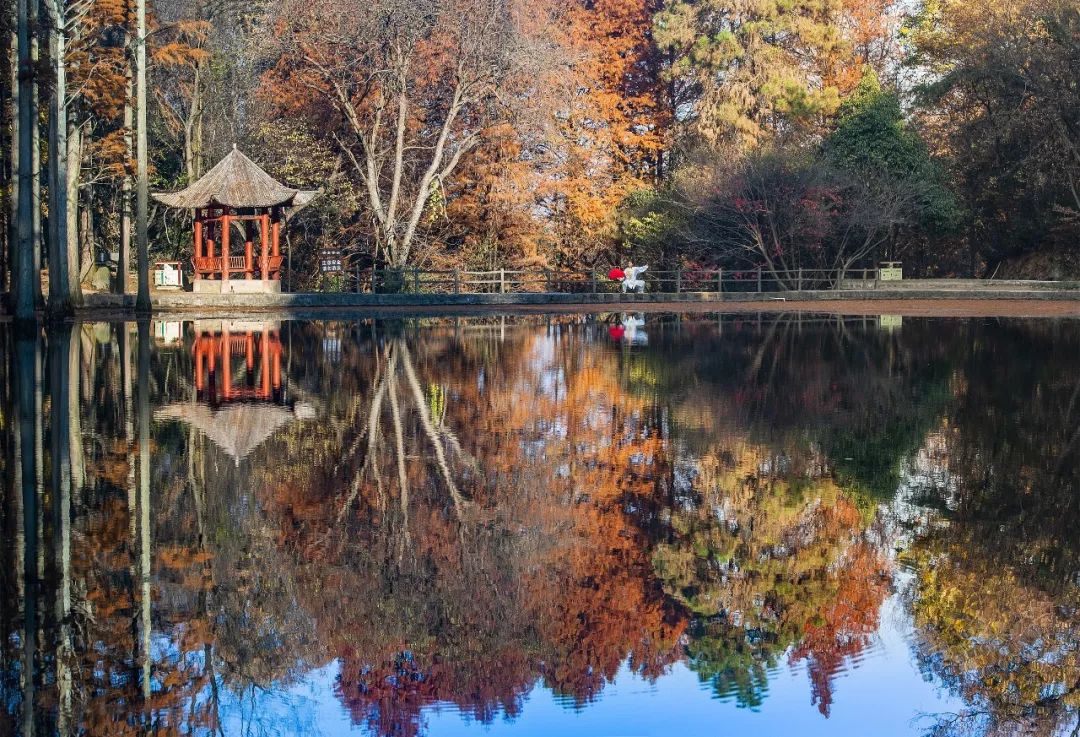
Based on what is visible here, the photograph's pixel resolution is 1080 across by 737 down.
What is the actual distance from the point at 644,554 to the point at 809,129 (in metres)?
53.7

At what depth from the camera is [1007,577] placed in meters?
7.93

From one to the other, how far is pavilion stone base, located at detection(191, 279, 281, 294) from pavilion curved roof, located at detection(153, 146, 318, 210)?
2.58 metres

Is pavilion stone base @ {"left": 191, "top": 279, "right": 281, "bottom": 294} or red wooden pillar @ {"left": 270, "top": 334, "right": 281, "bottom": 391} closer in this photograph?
red wooden pillar @ {"left": 270, "top": 334, "right": 281, "bottom": 391}

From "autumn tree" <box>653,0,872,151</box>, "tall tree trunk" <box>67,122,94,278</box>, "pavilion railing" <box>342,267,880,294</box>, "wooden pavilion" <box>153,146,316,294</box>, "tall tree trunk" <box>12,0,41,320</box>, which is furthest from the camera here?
"autumn tree" <box>653,0,872,151</box>

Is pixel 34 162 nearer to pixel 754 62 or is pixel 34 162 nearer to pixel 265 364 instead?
pixel 265 364

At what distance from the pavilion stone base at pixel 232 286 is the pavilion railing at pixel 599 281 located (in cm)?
503

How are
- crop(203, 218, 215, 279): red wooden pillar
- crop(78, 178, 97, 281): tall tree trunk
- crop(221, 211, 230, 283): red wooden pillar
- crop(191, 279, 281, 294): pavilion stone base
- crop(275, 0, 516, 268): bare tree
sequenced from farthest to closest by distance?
crop(78, 178, 97, 281): tall tree trunk, crop(275, 0, 516, 268): bare tree, crop(203, 218, 215, 279): red wooden pillar, crop(191, 279, 281, 294): pavilion stone base, crop(221, 211, 230, 283): red wooden pillar

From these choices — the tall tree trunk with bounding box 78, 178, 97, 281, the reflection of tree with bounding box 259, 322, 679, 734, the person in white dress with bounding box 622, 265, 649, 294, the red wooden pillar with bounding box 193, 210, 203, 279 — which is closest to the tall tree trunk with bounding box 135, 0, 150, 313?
the red wooden pillar with bounding box 193, 210, 203, 279

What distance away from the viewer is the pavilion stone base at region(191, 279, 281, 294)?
44.8 meters

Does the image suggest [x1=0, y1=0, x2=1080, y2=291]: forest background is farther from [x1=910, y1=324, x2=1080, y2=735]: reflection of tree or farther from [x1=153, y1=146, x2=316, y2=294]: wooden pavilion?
[x1=910, y1=324, x2=1080, y2=735]: reflection of tree

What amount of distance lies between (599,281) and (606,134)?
20.3 feet

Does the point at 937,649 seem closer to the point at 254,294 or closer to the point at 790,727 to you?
the point at 790,727

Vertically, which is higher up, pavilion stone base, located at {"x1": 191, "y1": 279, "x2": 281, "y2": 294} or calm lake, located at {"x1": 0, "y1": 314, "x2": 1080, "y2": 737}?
pavilion stone base, located at {"x1": 191, "y1": 279, "x2": 281, "y2": 294}

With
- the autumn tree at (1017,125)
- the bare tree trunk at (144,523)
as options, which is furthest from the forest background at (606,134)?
the bare tree trunk at (144,523)
